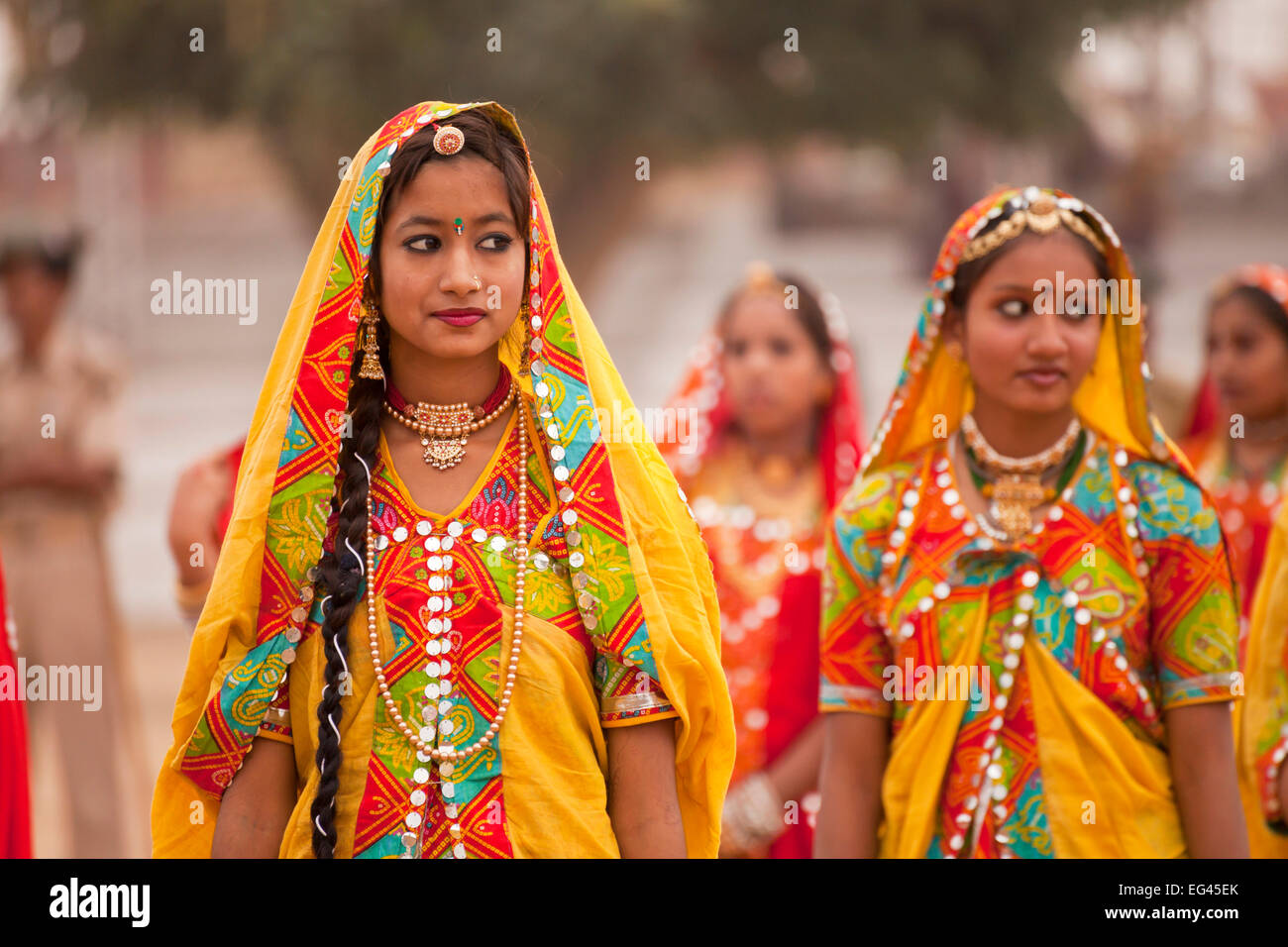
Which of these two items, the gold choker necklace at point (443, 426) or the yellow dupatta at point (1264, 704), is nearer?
the gold choker necklace at point (443, 426)

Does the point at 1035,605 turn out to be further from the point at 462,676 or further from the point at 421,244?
the point at 421,244

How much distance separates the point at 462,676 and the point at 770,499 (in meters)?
2.33

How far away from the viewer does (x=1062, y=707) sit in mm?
3035

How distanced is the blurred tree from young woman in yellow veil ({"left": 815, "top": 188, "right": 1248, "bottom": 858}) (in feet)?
13.5

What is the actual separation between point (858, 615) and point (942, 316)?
0.66m

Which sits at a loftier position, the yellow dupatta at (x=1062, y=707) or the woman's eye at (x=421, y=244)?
the woman's eye at (x=421, y=244)

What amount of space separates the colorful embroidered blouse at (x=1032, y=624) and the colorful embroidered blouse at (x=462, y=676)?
78 centimetres

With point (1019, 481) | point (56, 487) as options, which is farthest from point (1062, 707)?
point (56, 487)

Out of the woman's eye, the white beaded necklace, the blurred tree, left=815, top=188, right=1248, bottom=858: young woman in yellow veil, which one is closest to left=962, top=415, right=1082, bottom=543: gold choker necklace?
left=815, top=188, right=1248, bottom=858: young woman in yellow veil

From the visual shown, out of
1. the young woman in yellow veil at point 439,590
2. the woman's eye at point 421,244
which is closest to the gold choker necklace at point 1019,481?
the young woman in yellow veil at point 439,590

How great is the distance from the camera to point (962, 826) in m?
3.06

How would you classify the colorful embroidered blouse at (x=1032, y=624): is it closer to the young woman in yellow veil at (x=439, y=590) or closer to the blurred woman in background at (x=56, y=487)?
the young woman in yellow veil at (x=439, y=590)

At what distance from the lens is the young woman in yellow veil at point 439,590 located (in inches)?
98.3

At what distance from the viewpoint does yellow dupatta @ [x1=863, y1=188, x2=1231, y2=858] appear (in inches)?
118
